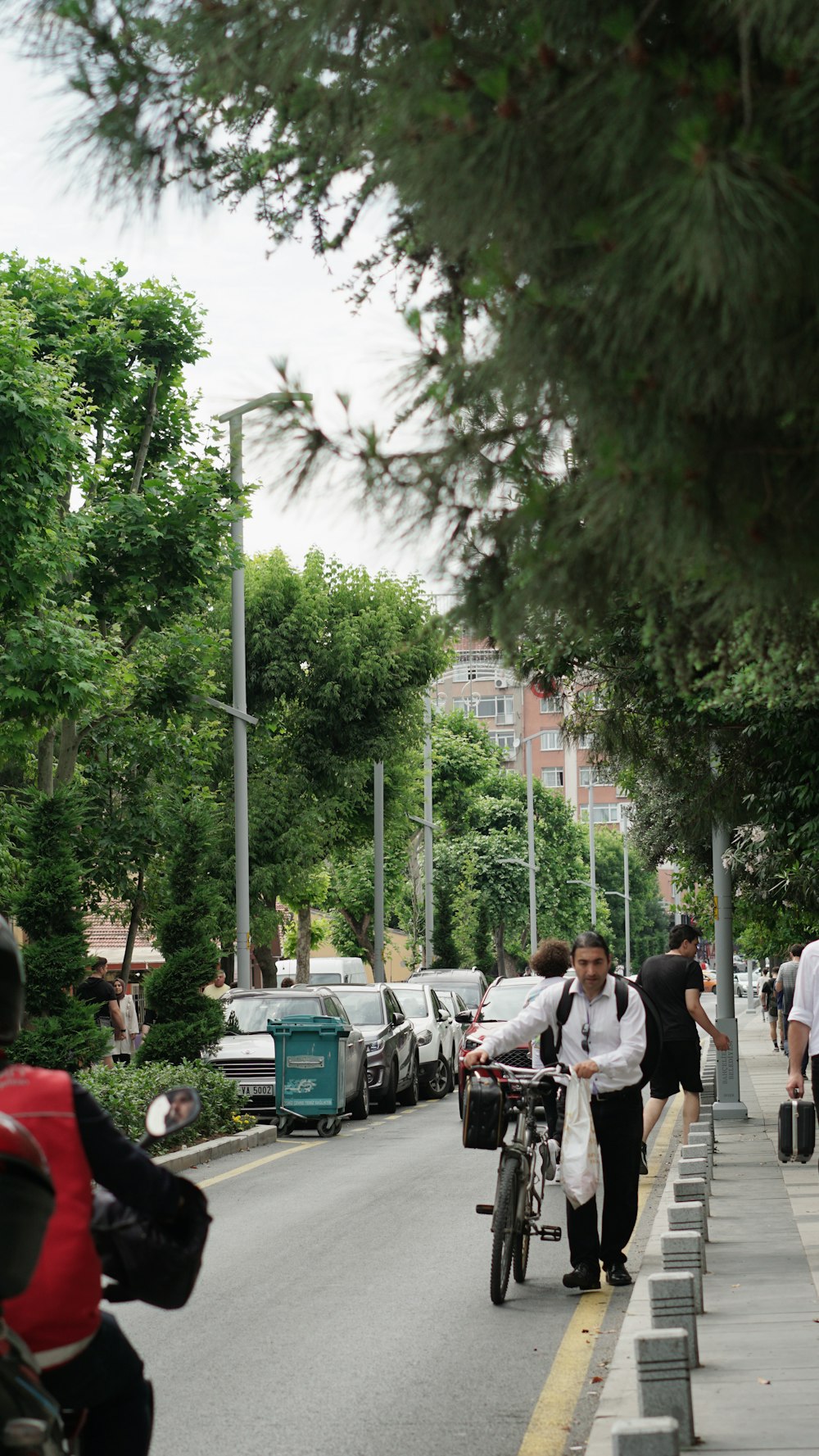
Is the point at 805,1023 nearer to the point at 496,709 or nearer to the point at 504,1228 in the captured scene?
the point at 504,1228

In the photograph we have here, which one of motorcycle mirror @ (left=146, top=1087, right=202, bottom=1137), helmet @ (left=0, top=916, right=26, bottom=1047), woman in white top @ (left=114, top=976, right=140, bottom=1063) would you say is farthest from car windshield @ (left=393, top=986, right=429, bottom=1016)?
helmet @ (left=0, top=916, right=26, bottom=1047)

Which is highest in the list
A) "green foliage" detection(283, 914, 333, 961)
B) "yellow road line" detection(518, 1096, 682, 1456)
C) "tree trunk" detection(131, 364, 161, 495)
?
"tree trunk" detection(131, 364, 161, 495)

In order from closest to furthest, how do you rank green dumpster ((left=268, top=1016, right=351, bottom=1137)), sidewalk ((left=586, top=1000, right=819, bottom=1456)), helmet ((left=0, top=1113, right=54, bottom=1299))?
1. helmet ((left=0, top=1113, right=54, bottom=1299))
2. sidewalk ((left=586, top=1000, right=819, bottom=1456))
3. green dumpster ((left=268, top=1016, right=351, bottom=1137))

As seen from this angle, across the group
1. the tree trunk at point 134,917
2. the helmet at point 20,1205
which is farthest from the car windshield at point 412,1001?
the helmet at point 20,1205

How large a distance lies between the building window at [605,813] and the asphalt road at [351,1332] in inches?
5288

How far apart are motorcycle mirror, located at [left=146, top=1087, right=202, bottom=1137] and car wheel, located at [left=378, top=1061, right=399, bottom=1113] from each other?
20290mm

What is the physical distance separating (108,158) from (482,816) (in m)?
76.7

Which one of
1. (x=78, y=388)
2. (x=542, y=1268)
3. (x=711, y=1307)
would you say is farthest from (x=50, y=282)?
(x=711, y=1307)

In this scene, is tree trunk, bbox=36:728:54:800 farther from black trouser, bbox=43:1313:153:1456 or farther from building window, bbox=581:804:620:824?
building window, bbox=581:804:620:824

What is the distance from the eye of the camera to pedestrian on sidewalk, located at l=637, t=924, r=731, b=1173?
46.4 ft

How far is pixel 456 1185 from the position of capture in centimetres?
1504

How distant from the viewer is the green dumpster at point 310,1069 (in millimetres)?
19141

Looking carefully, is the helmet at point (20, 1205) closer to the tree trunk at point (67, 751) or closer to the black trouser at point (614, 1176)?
the black trouser at point (614, 1176)

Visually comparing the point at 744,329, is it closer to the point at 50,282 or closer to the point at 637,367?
the point at 637,367
